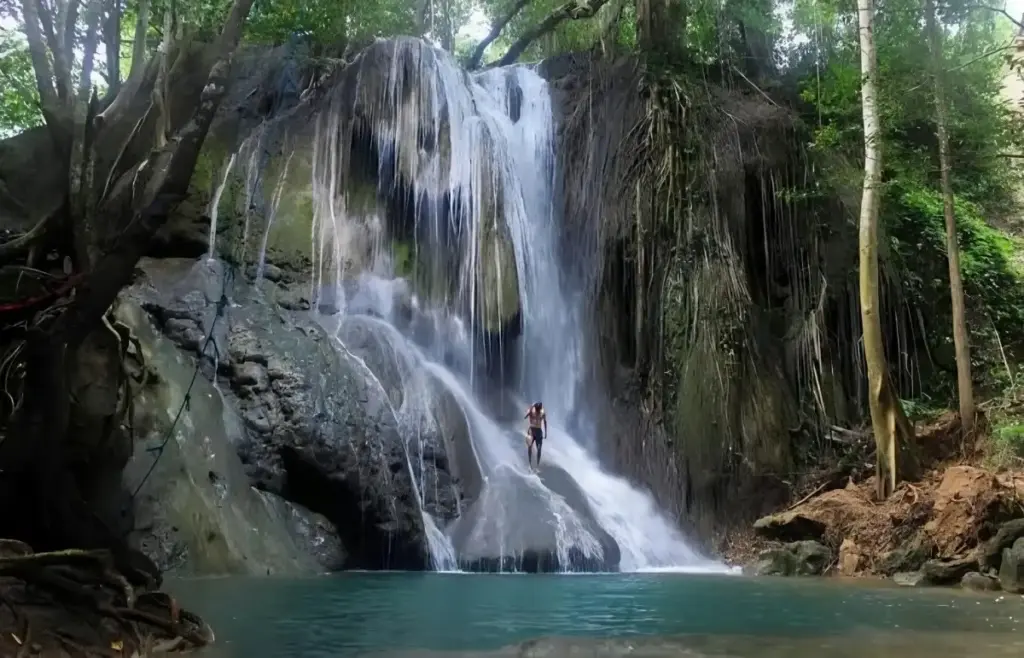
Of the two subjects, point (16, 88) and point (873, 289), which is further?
point (873, 289)

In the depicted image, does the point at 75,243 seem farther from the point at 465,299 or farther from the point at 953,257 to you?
the point at 953,257

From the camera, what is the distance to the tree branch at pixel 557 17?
64.7 feet

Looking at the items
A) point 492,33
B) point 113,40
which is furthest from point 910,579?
point 492,33

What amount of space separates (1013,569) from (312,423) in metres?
8.13

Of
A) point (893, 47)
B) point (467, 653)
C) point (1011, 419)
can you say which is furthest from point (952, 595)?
point (893, 47)

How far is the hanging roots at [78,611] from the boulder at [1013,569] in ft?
25.0

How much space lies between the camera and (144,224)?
4.80 metres

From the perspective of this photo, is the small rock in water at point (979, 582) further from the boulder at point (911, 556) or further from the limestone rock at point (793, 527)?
the limestone rock at point (793, 527)

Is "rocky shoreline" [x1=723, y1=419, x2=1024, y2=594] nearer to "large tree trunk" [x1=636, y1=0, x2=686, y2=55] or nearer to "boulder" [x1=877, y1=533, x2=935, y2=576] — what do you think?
"boulder" [x1=877, y1=533, x2=935, y2=576]

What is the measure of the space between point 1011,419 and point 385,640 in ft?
38.5

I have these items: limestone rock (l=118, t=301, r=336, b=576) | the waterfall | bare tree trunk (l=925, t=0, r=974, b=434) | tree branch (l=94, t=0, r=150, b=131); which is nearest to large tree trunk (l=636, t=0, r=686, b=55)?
bare tree trunk (l=925, t=0, r=974, b=434)

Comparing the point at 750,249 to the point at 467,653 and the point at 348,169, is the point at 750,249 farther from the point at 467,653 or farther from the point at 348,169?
the point at 467,653

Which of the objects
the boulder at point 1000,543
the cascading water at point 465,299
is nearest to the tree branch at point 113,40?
the cascading water at point 465,299

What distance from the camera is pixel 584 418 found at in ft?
49.2
